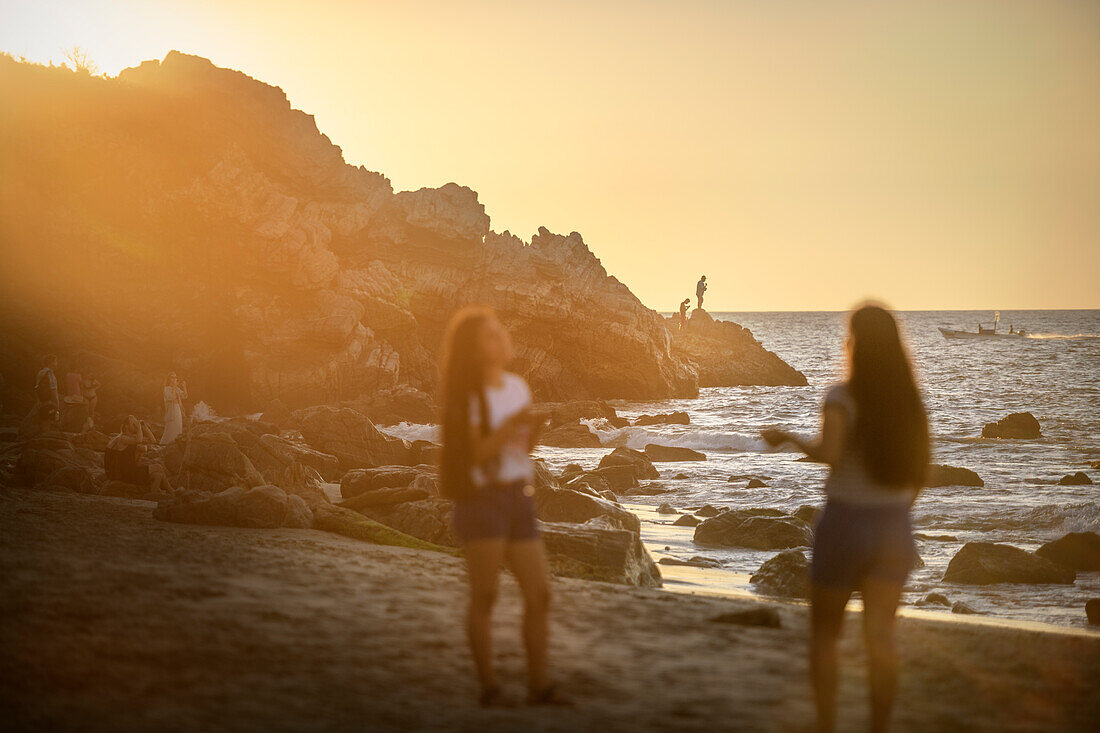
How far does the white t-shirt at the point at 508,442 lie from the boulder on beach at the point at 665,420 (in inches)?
1657

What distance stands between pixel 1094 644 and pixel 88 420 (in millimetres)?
27706

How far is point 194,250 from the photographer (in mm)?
52062

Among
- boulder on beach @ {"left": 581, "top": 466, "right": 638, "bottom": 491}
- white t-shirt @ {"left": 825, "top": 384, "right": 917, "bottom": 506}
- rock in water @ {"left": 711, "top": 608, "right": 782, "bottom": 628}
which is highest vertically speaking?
white t-shirt @ {"left": 825, "top": 384, "right": 917, "bottom": 506}

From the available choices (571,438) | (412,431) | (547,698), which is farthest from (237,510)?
(412,431)

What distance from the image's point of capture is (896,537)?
468 cm

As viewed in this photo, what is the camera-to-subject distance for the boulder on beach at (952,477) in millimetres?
24547

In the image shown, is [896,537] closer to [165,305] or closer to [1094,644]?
[1094,644]

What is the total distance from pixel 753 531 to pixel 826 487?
11.7m

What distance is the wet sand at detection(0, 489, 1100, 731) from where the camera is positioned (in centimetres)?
503

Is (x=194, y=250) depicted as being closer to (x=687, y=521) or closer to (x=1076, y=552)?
(x=687, y=521)

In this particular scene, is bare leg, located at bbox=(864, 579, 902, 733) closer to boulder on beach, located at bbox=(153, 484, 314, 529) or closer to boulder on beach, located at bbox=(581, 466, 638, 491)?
boulder on beach, located at bbox=(153, 484, 314, 529)

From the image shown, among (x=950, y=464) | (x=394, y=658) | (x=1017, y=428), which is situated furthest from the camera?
(x=1017, y=428)

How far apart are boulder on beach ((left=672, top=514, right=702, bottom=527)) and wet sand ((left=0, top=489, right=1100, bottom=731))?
31.8 feet

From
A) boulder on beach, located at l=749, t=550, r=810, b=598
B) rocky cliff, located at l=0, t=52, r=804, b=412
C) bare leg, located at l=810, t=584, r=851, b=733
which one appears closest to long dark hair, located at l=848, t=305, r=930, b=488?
bare leg, located at l=810, t=584, r=851, b=733
